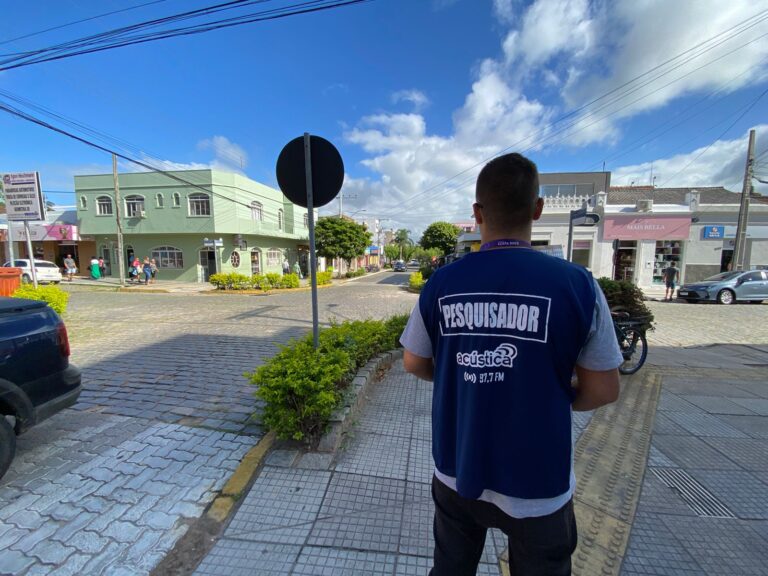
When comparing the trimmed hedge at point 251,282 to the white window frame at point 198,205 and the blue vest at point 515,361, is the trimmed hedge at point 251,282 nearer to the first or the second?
the white window frame at point 198,205

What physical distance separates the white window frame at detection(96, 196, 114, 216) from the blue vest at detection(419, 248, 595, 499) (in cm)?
3064

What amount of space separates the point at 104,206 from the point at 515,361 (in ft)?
103

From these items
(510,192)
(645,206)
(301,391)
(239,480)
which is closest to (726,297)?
(645,206)

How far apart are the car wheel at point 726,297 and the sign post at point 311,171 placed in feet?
57.9

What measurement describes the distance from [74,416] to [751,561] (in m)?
5.38

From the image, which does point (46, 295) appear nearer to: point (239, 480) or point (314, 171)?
point (314, 171)

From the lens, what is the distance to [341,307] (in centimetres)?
1234

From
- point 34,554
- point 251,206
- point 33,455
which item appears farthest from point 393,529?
point 251,206

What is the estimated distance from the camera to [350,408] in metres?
3.17

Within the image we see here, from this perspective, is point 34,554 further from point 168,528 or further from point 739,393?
point 739,393

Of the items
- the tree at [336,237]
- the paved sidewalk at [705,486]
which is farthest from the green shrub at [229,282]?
the paved sidewalk at [705,486]

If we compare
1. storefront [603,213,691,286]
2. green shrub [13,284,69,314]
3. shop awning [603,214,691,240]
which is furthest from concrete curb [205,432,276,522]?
shop awning [603,214,691,240]

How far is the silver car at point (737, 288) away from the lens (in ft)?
45.3

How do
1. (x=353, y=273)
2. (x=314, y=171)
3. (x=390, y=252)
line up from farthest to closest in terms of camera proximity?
1. (x=390, y=252)
2. (x=353, y=273)
3. (x=314, y=171)
